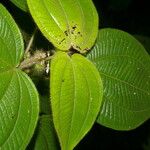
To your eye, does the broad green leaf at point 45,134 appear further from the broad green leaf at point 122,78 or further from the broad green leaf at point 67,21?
the broad green leaf at point 67,21

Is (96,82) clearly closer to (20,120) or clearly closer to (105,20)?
(20,120)

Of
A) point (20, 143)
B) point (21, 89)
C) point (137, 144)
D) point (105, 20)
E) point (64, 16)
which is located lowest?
point (137, 144)

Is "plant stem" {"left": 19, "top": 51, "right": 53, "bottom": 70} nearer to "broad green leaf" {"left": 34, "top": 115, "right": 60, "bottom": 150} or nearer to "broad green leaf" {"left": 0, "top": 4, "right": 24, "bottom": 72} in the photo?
"broad green leaf" {"left": 0, "top": 4, "right": 24, "bottom": 72}

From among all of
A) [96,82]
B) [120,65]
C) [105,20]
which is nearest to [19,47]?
[96,82]

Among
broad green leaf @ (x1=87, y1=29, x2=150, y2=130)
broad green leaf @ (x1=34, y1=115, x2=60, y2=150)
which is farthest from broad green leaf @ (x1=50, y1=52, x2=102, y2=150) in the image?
broad green leaf @ (x1=34, y1=115, x2=60, y2=150)

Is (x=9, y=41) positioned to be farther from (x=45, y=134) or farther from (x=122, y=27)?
(x=122, y=27)

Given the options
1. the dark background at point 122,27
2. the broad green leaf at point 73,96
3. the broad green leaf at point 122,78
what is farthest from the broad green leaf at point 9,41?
the dark background at point 122,27
